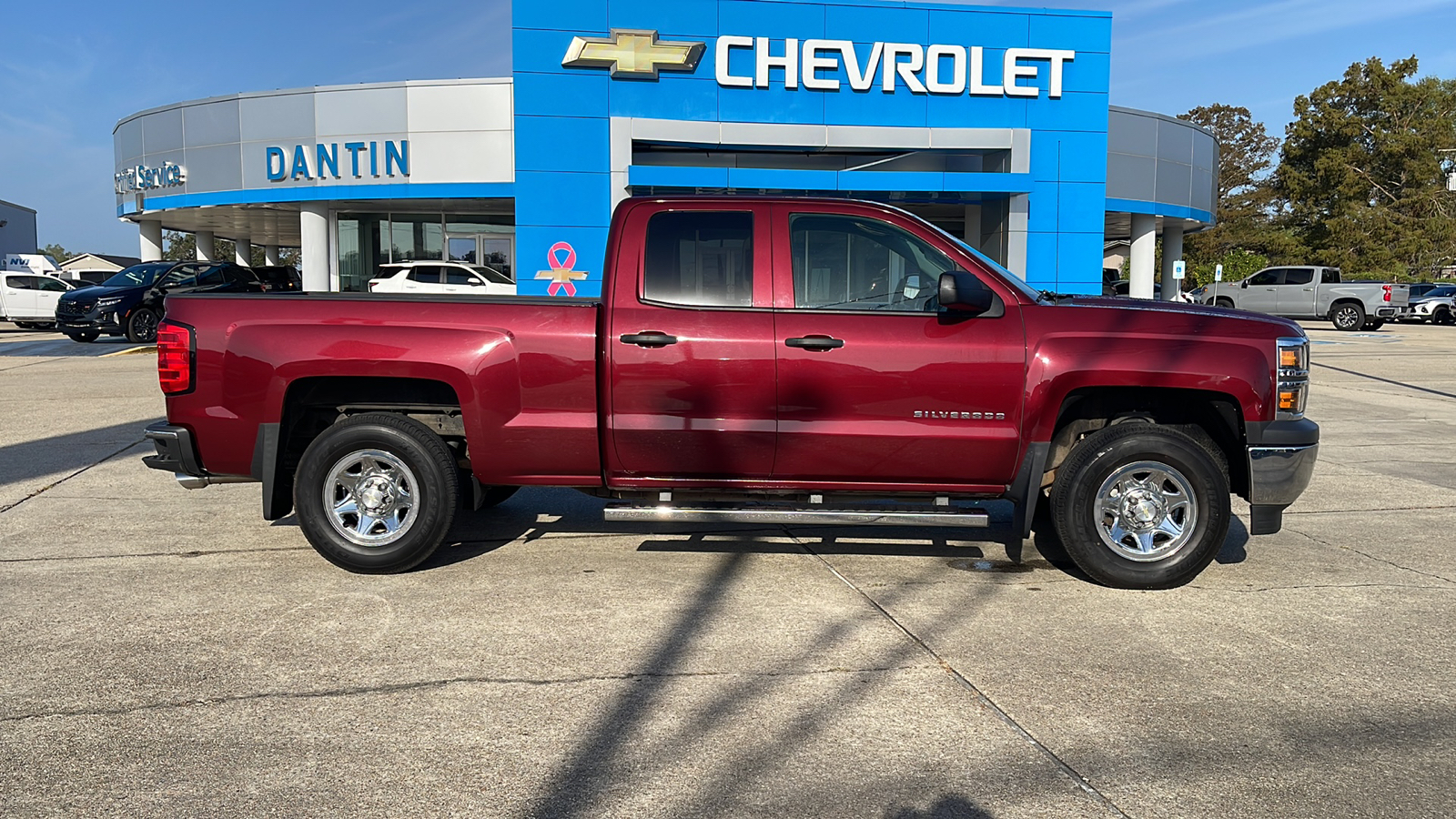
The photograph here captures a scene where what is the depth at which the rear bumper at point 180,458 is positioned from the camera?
5453 mm

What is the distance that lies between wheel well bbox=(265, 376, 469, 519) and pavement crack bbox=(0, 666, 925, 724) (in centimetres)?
184

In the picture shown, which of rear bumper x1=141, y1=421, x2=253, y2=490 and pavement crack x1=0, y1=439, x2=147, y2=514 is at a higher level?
rear bumper x1=141, y1=421, x2=253, y2=490

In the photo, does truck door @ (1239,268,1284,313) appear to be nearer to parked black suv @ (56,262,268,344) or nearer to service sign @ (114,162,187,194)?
parked black suv @ (56,262,268,344)

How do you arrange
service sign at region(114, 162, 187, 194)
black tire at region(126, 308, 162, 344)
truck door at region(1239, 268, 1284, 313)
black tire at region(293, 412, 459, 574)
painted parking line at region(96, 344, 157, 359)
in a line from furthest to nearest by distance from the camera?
truck door at region(1239, 268, 1284, 313) → service sign at region(114, 162, 187, 194) → black tire at region(126, 308, 162, 344) → painted parking line at region(96, 344, 157, 359) → black tire at region(293, 412, 459, 574)

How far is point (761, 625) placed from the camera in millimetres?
4691

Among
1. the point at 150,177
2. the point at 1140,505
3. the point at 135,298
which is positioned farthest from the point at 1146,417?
the point at 150,177

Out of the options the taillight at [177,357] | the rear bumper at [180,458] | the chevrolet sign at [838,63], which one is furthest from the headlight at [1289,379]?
the chevrolet sign at [838,63]

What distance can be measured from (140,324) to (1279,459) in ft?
77.9

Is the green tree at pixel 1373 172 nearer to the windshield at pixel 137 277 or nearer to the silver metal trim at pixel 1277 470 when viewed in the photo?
the windshield at pixel 137 277

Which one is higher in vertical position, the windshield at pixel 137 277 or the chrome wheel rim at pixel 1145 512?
the windshield at pixel 137 277

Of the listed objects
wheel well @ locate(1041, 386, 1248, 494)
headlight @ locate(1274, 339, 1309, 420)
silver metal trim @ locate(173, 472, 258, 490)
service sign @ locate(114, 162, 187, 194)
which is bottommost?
silver metal trim @ locate(173, 472, 258, 490)

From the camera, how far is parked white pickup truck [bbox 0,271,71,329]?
29.5 m

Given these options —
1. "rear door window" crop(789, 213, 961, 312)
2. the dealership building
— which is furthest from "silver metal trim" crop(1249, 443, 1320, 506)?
the dealership building

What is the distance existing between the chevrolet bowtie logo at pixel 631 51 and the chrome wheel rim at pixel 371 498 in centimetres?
2003
